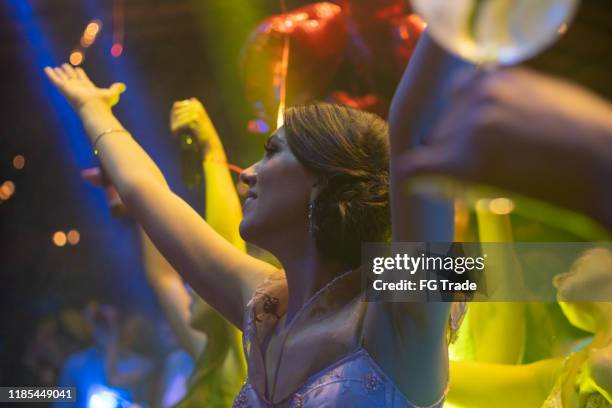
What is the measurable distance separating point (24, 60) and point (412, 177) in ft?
9.27

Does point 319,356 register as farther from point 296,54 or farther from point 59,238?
point 59,238

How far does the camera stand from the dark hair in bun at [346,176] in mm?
1108

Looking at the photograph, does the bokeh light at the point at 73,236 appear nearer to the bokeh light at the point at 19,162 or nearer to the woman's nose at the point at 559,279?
the bokeh light at the point at 19,162

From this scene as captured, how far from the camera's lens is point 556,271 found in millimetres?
1812

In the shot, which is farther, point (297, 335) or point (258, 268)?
point (258, 268)

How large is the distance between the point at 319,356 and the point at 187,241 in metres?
0.32

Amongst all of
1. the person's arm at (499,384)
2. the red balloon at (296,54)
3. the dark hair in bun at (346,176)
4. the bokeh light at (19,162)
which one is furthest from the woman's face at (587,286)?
→ the bokeh light at (19,162)

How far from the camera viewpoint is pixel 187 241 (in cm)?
122

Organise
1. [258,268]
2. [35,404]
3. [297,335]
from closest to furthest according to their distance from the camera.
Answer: [297,335] → [258,268] → [35,404]

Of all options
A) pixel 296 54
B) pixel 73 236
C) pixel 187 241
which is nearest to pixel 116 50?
pixel 73 236

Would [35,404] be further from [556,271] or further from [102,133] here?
[556,271]

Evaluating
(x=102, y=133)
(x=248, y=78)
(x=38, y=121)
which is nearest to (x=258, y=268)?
(x=102, y=133)

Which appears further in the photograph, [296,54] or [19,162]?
[19,162]

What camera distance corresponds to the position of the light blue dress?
0.97 meters
